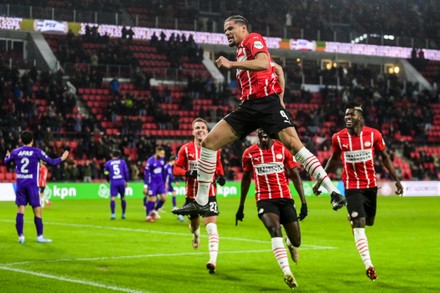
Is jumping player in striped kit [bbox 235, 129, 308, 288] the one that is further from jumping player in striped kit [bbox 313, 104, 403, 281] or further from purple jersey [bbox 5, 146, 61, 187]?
purple jersey [bbox 5, 146, 61, 187]

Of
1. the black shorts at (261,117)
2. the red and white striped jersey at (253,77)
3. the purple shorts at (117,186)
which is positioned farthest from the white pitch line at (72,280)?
the purple shorts at (117,186)

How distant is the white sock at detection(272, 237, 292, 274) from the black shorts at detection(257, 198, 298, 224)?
54 cm

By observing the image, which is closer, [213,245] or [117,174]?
[213,245]

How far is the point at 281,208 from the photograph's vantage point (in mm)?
11062

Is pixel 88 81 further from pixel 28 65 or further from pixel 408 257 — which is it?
pixel 408 257

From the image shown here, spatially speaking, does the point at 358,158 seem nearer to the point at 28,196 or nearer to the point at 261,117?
the point at 261,117

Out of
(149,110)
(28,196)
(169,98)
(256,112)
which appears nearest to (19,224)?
(28,196)

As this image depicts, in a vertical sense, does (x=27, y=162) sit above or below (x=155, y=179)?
above

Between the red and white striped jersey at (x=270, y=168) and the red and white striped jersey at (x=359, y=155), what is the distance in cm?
79

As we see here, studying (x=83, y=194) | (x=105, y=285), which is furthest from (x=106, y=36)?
(x=105, y=285)

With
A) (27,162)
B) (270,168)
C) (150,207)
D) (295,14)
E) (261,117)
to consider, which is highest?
(295,14)

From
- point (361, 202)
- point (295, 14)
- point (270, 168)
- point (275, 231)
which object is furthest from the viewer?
point (295, 14)

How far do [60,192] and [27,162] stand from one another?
2093 cm

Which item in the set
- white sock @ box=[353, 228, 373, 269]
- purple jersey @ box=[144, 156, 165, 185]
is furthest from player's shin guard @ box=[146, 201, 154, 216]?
white sock @ box=[353, 228, 373, 269]
